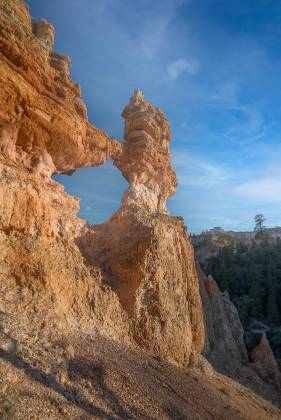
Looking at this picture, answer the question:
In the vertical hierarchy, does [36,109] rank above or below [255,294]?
above

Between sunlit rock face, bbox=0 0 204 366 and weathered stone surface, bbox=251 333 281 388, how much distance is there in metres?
11.4

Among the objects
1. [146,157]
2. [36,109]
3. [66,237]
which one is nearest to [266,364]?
[146,157]

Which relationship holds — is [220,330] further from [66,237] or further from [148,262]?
[66,237]

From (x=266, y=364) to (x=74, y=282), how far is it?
23567 mm

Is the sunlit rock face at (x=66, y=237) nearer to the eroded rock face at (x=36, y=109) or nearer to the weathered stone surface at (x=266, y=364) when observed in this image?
the eroded rock face at (x=36, y=109)

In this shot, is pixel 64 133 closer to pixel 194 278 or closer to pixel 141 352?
pixel 141 352

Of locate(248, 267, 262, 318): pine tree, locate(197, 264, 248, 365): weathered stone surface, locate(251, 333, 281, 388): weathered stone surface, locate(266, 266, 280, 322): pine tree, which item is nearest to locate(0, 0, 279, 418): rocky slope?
locate(197, 264, 248, 365): weathered stone surface

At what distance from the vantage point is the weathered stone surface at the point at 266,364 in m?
27.0

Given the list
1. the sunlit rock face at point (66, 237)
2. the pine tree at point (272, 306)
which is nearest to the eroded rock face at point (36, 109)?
the sunlit rock face at point (66, 237)

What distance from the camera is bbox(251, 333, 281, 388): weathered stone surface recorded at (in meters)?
27.0

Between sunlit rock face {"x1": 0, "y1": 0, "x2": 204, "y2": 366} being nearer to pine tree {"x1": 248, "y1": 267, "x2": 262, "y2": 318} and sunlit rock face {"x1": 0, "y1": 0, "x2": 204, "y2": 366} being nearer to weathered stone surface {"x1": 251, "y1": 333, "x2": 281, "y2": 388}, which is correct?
weathered stone surface {"x1": 251, "y1": 333, "x2": 281, "y2": 388}

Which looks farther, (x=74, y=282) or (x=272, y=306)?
(x=272, y=306)

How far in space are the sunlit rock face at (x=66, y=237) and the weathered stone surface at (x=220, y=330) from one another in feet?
27.0

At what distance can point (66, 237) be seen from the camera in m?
14.7
